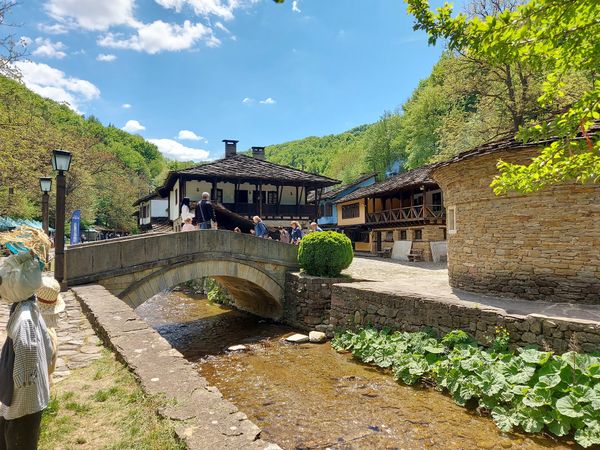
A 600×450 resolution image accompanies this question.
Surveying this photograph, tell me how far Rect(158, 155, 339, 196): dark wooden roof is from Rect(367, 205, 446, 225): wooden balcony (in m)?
4.52

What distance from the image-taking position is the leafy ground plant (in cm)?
531

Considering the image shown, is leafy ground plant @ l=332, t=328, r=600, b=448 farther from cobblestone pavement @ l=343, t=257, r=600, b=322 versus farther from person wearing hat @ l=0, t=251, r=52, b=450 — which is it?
person wearing hat @ l=0, t=251, r=52, b=450

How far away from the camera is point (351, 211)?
102 ft

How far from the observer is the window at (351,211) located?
30016mm

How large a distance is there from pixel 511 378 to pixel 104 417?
20.8 feet

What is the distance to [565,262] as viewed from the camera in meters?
8.29

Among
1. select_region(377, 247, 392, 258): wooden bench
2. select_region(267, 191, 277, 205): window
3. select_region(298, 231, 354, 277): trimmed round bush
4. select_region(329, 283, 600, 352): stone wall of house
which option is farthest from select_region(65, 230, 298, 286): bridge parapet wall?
select_region(377, 247, 392, 258): wooden bench

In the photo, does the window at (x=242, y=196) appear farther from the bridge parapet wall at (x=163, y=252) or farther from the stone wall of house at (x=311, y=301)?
the stone wall of house at (x=311, y=301)

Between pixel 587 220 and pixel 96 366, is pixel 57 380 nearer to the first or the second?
pixel 96 366

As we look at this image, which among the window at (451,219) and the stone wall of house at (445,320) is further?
the window at (451,219)

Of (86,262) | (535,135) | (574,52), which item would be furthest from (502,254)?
(86,262)

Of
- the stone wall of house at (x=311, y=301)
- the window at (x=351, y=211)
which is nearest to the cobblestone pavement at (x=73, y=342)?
the stone wall of house at (x=311, y=301)

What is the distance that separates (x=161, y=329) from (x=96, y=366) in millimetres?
9661

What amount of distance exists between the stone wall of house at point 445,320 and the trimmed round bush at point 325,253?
123cm
